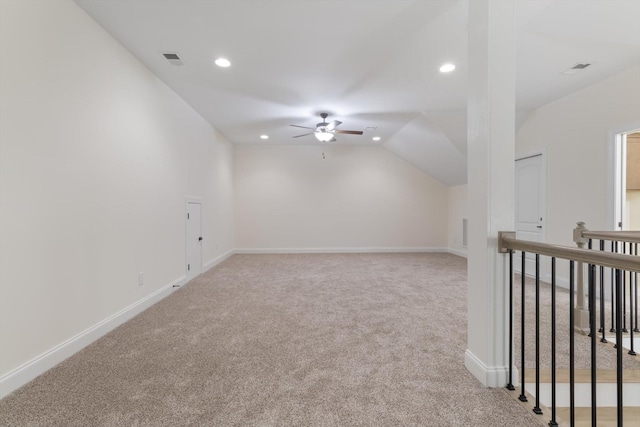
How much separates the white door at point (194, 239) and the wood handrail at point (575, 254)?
13.5 ft

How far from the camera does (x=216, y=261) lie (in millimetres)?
5809

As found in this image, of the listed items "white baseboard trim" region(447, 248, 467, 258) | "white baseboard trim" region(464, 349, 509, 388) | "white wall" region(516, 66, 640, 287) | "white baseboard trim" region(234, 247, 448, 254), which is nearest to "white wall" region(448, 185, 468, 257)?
"white baseboard trim" region(447, 248, 467, 258)

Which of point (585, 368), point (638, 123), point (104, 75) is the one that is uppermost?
point (104, 75)

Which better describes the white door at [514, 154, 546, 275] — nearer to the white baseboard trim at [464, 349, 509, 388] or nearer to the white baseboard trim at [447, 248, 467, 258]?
the white baseboard trim at [447, 248, 467, 258]

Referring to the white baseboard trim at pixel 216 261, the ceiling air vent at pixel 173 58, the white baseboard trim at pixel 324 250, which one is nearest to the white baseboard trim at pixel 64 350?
the white baseboard trim at pixel 216 261

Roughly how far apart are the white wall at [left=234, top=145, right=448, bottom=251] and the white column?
5670 mm

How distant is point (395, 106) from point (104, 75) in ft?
12.2

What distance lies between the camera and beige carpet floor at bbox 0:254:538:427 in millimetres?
1560

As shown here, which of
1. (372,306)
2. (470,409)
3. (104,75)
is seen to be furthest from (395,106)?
(470,409)

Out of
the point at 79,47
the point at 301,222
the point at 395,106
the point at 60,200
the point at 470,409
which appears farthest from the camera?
the point at 301,222

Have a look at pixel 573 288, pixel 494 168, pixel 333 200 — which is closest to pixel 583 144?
pixel 494 168

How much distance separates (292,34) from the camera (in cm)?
265

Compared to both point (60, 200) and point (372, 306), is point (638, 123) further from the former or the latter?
point (60, 200)

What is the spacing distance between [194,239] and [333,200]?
3766 millimetres
